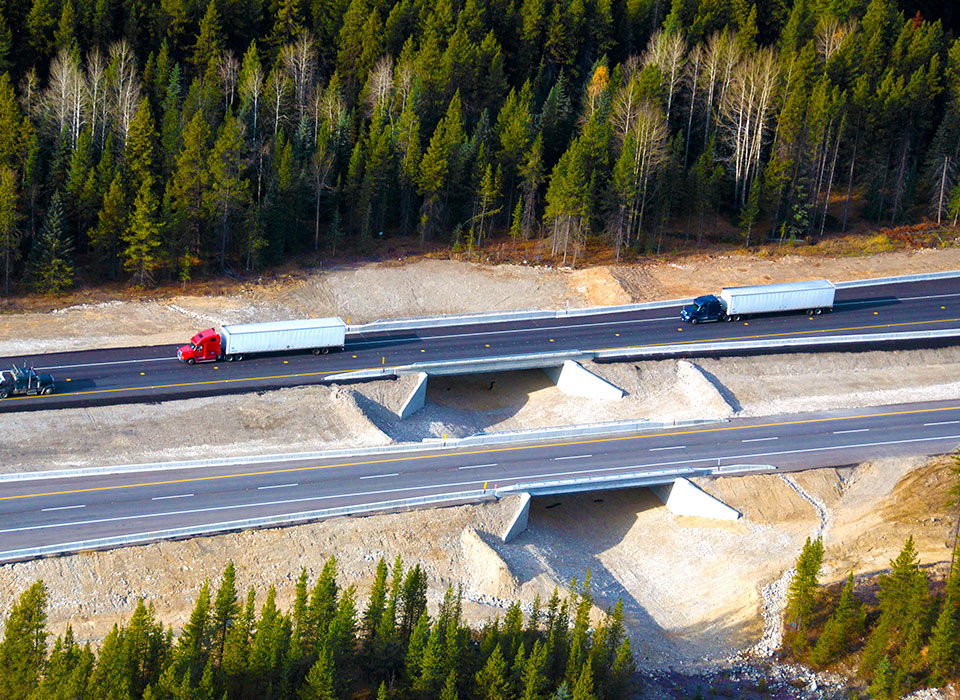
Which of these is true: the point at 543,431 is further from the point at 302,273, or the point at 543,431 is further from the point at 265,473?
the point at 302,273

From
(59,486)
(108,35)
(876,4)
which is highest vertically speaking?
(876,4)

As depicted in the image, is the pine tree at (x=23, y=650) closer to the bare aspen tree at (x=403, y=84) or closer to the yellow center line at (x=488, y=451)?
the yellow center line at (x=488, y=451)

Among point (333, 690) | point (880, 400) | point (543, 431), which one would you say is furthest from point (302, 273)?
point (333, 690)

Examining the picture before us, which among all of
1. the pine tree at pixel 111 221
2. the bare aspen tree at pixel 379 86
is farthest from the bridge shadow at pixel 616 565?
the bare aspen tree at pixel 379 86

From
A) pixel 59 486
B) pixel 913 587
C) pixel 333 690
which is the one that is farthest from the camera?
pixel 59 486

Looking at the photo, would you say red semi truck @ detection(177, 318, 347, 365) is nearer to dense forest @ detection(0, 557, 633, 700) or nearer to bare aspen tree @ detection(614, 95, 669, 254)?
dense forest @ detection(0, 557, 633, 700)
